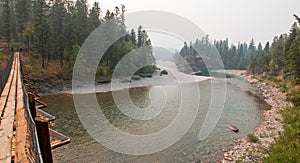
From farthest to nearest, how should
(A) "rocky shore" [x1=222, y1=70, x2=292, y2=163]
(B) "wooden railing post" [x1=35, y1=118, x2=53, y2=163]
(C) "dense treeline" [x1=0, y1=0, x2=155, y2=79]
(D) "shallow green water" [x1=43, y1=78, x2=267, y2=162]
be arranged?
(C) "dense treeline" [x1=0, y1=0, x2=155, y2=79]
(D) "shallow green water" [x1=43, y1=78, x2=267, y2=162]
(A) "rocky shore" [x1=222, y1=70, x2=292, y2=163]
(B) "wooden railing post" [x1=35, y1=118, x2=53, y2=163]

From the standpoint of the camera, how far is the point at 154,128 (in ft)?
63.6

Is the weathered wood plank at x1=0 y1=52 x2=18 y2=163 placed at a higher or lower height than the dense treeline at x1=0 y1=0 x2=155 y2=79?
lower

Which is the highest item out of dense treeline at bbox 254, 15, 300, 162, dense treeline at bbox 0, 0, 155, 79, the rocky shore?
dense treeline at bbox 0, 0, 155, 79

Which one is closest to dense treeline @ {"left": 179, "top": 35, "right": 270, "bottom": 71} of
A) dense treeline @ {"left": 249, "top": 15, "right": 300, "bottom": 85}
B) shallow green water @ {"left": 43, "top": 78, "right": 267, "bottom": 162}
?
dense treeline @ {"left": 249, "top": 15, "right": 300, "bottom": 85}

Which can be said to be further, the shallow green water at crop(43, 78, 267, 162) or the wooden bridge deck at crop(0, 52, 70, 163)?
the shallow green water at crop(43, 78, 267, 162)

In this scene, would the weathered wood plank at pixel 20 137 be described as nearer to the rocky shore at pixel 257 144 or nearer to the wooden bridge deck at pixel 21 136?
the wooden bridge deck at pixel 21 136

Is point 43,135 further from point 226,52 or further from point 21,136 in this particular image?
point 226,52

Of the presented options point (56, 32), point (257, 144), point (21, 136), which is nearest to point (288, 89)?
point (257, 144)

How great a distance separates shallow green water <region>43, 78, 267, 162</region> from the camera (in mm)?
13695

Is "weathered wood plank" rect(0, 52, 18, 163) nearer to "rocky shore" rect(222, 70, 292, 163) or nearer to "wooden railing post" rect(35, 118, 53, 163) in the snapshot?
"wooden railing post" rect(35, 118, 53, 163)

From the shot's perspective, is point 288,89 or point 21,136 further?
point 288,89

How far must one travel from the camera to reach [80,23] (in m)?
43.4

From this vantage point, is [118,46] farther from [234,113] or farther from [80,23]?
[234,113]

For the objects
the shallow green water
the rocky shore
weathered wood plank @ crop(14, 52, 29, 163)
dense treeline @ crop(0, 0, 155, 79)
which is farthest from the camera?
dense treeline @ crop(0, 0, 155, 79)
